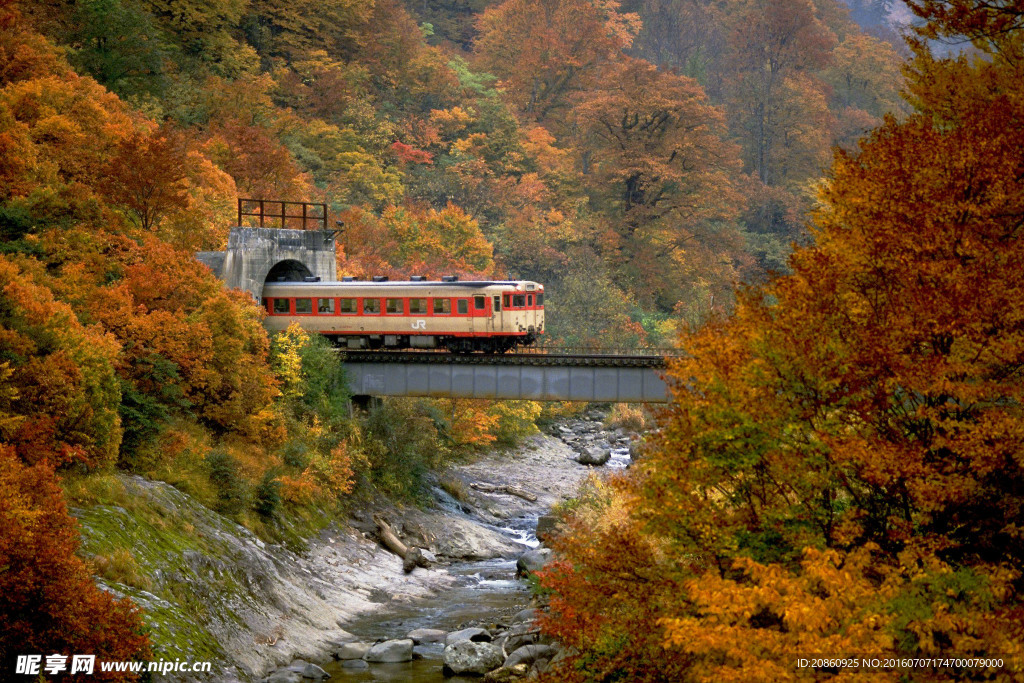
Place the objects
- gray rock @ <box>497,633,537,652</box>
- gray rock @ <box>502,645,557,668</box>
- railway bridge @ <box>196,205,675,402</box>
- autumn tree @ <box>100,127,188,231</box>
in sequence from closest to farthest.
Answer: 1. gray rock @ <box>502,645,557,668</box>
2. gray rock @ <box>497,633,537,652</box>
3. autumn tree @ <box>100,127,188,231</box>
4. railway bridge @ <box>196,205,675,402</box>

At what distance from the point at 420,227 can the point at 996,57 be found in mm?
49093

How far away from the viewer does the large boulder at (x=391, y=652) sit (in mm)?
27344

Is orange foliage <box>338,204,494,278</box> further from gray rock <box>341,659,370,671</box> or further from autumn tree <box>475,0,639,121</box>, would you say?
autumn tree <box>475,0,639,121</box>

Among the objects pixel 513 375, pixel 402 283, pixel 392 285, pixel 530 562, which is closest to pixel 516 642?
pixel 530 562

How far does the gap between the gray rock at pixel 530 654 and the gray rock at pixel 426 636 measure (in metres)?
3.71

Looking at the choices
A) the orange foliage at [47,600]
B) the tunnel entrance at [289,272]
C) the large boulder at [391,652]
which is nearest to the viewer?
the orange foliage at [47,600]

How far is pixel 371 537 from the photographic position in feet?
128

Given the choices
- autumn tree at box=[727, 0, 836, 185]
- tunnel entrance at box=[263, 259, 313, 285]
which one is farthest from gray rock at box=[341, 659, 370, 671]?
autumn tree at box=[727, 0, 836, 185]

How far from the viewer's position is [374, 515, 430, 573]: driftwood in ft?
123

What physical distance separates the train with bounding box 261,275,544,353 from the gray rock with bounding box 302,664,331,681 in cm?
2015

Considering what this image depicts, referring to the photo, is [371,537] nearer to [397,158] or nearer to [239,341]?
[239,341]

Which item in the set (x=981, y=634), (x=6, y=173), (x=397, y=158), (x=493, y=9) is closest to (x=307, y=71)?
(x=397, y=158)

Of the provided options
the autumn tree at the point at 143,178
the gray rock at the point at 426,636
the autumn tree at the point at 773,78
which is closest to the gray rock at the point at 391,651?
the gray rock at the point at 426,636

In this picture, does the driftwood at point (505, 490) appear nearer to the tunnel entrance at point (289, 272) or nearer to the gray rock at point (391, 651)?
the tunnel entrance at point (289, 272)
